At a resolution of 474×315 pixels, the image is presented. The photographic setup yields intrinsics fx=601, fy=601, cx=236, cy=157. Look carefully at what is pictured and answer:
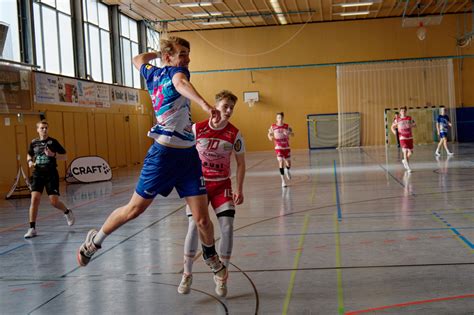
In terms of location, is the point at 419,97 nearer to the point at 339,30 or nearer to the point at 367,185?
the point at 339,30

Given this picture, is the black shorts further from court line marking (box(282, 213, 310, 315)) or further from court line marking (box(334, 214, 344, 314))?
court line marking (box(334, 214, 344, 314))

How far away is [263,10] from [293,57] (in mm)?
5459

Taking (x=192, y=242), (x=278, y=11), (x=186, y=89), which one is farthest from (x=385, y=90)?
(x=186, y=89)

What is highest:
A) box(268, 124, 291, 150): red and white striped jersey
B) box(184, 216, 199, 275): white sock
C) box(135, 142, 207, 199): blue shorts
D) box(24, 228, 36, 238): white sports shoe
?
box(268, 124, 291, 150): red and white striped jersey

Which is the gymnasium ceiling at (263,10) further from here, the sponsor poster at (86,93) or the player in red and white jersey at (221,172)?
the player in red and white jersey at (221,172)

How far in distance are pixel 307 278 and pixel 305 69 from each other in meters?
33.3

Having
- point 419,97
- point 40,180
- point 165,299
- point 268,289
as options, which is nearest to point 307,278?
point 268,289

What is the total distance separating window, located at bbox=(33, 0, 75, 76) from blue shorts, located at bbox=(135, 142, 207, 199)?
1882cm

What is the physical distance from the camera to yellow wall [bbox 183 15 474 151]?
37812 mm

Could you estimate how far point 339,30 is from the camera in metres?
38.2

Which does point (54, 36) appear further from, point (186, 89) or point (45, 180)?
point (186, 89)

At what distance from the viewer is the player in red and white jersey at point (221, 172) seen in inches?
235

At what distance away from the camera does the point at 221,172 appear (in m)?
6.29

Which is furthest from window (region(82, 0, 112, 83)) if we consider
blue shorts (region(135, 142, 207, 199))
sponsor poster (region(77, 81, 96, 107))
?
blue shorts (region(135, 142, 207, 199))
